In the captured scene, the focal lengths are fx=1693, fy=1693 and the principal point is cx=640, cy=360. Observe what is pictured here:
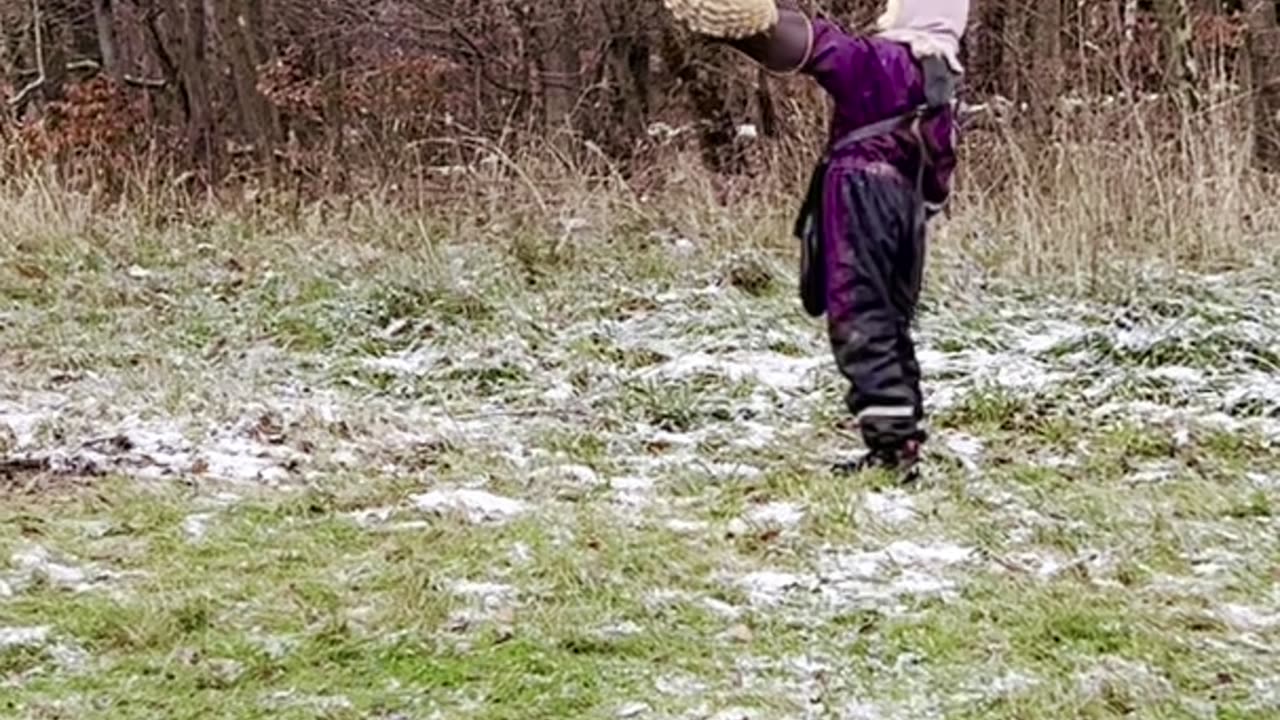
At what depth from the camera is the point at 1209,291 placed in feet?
19.5

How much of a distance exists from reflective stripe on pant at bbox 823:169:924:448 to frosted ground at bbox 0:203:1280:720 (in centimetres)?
20

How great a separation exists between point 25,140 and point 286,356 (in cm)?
545

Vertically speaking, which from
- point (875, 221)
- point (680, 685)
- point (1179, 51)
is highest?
point (875, 221)

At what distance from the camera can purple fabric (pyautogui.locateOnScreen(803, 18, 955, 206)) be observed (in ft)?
13.5

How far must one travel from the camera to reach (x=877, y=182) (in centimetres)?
421

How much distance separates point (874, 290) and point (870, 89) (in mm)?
499

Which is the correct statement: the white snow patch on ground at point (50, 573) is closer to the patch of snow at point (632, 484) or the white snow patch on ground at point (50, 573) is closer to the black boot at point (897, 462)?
the patch of snow at point (632, 484)

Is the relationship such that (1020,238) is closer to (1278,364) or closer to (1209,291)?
(1209,291)

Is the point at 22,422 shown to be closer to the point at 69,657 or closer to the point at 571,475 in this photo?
the point at 571,475

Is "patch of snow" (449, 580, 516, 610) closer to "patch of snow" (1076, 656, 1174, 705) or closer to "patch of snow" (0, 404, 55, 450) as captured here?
"patch of snow" (1076, 656, 1174, 705)

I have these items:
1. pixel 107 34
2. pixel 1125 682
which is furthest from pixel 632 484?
pixel 107 34

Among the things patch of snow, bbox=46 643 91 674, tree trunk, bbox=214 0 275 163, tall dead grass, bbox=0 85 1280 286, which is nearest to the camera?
patch of snow, bbox=46 643 91 674

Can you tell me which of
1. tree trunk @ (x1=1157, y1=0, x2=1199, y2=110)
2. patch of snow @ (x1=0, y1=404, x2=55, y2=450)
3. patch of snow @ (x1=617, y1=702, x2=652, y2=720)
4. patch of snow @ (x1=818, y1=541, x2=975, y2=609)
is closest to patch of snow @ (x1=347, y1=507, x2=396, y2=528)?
patch of snow @ (x1=818, y1=541, x2=975, y2=609)

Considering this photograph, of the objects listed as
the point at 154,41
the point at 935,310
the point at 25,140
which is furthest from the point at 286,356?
the point at 154,41
